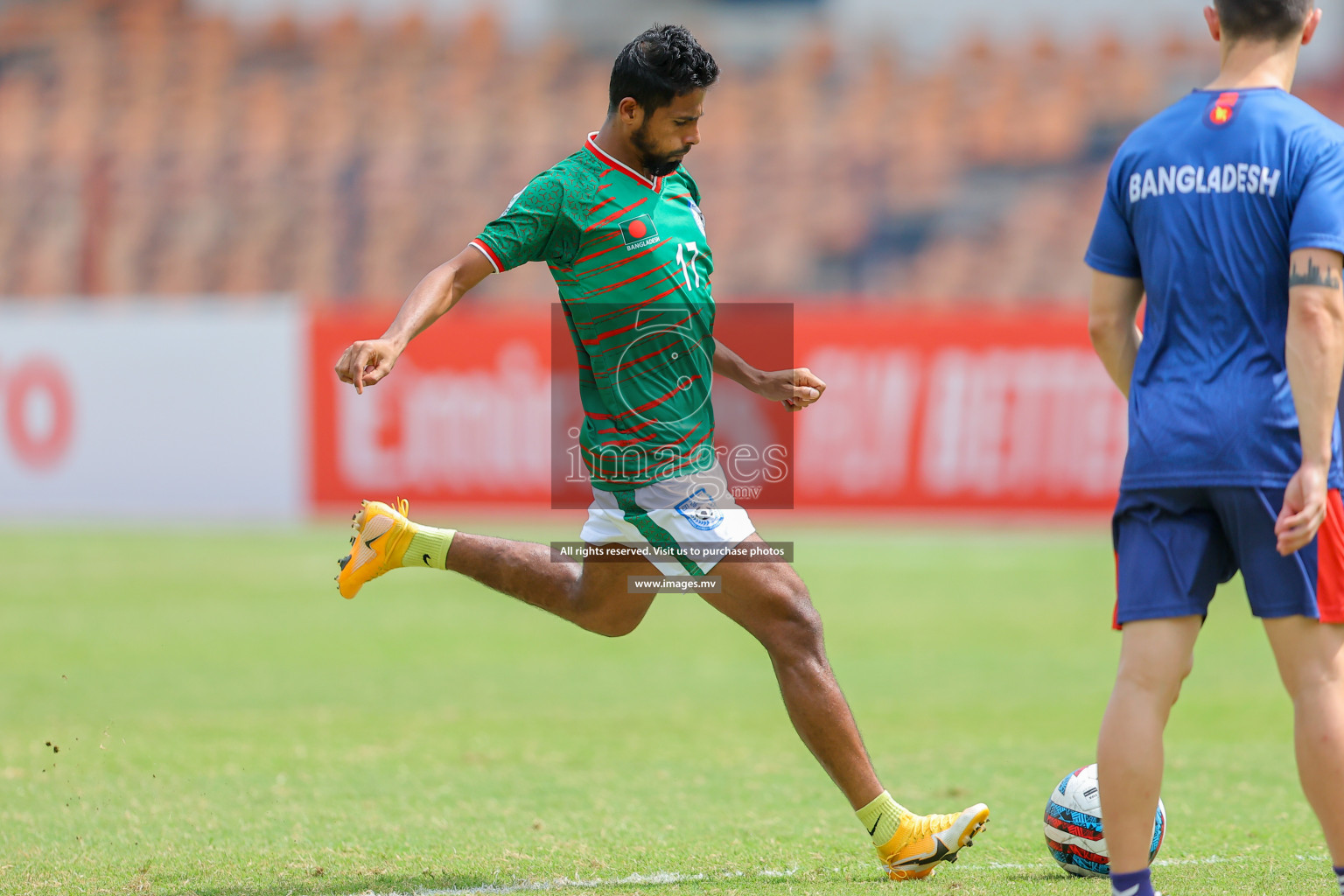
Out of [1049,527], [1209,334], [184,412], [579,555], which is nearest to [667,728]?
[579,555]

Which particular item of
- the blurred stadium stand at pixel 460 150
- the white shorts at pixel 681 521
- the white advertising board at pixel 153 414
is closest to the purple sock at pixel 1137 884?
the white shorts at pixel 681 521

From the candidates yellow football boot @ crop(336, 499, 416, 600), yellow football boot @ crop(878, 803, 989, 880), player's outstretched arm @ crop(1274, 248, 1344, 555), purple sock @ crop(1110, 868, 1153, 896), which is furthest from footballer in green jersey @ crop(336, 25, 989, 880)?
player's outstretched arm @ crop(1274, 248, 1344, 555)

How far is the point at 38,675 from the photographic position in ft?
28.1

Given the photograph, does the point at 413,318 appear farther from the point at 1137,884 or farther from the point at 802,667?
the point at 1137,884

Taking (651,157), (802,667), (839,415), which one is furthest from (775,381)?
(839,415)

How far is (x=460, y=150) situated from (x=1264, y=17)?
68.1ft

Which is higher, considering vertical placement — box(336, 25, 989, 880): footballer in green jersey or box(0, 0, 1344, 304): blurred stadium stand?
box(0, 0, 1344, 304): blurred stadium stand

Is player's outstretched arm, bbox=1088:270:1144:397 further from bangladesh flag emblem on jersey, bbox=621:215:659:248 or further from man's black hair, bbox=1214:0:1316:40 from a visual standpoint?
bangladesh flag emblem on jersey, bbox=621:215:659:248

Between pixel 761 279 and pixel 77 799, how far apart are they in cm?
1654

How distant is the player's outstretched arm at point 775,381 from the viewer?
4.94 meters

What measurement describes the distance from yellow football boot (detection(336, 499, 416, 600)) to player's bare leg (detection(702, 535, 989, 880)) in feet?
3.71

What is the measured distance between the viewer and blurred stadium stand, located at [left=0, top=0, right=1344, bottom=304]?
21.5 m

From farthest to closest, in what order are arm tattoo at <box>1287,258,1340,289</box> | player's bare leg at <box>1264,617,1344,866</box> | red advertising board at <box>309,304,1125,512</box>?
red advertising board at <box>309,304,1125,512</box> → player's bare leg at <box>1264,617,1344,866</box> → arm tattoo at <box>1287,258,1340,289</box>

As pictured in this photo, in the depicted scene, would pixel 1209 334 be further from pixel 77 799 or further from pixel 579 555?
pixel 77 799
